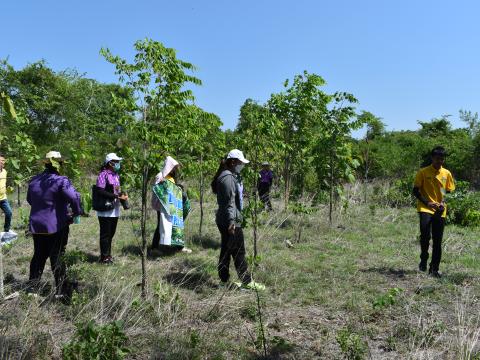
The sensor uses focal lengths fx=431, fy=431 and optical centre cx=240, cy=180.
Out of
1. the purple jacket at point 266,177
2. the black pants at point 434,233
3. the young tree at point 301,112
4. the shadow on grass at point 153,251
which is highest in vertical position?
the young tree at point 301,112

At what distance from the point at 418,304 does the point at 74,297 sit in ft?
11.7

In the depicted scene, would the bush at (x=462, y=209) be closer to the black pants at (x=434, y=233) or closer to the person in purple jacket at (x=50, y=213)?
Result: the black pants at (x=434, y=233)

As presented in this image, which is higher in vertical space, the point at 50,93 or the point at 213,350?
the point at 50,93

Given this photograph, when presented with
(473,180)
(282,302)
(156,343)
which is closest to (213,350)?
(156,343)

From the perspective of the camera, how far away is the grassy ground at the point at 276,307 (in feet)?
11.9

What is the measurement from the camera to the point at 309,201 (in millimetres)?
10016

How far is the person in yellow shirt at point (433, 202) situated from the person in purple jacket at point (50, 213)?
4431 mm

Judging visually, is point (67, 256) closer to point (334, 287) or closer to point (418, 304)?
point (334, 287)

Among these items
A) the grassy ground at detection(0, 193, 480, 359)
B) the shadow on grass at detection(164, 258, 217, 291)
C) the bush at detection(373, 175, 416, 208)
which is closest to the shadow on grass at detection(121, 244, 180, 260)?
the grassy ground at detection(0, 193, 480, 359)

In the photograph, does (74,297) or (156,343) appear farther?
(74,297)

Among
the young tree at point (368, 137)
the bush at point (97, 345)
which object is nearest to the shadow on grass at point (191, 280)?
the bush at point (97, 345)

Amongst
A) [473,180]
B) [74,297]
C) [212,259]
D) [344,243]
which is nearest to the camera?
[74,297]

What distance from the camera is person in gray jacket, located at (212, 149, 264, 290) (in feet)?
16.9

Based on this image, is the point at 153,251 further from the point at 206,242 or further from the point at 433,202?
the point at 433,202
